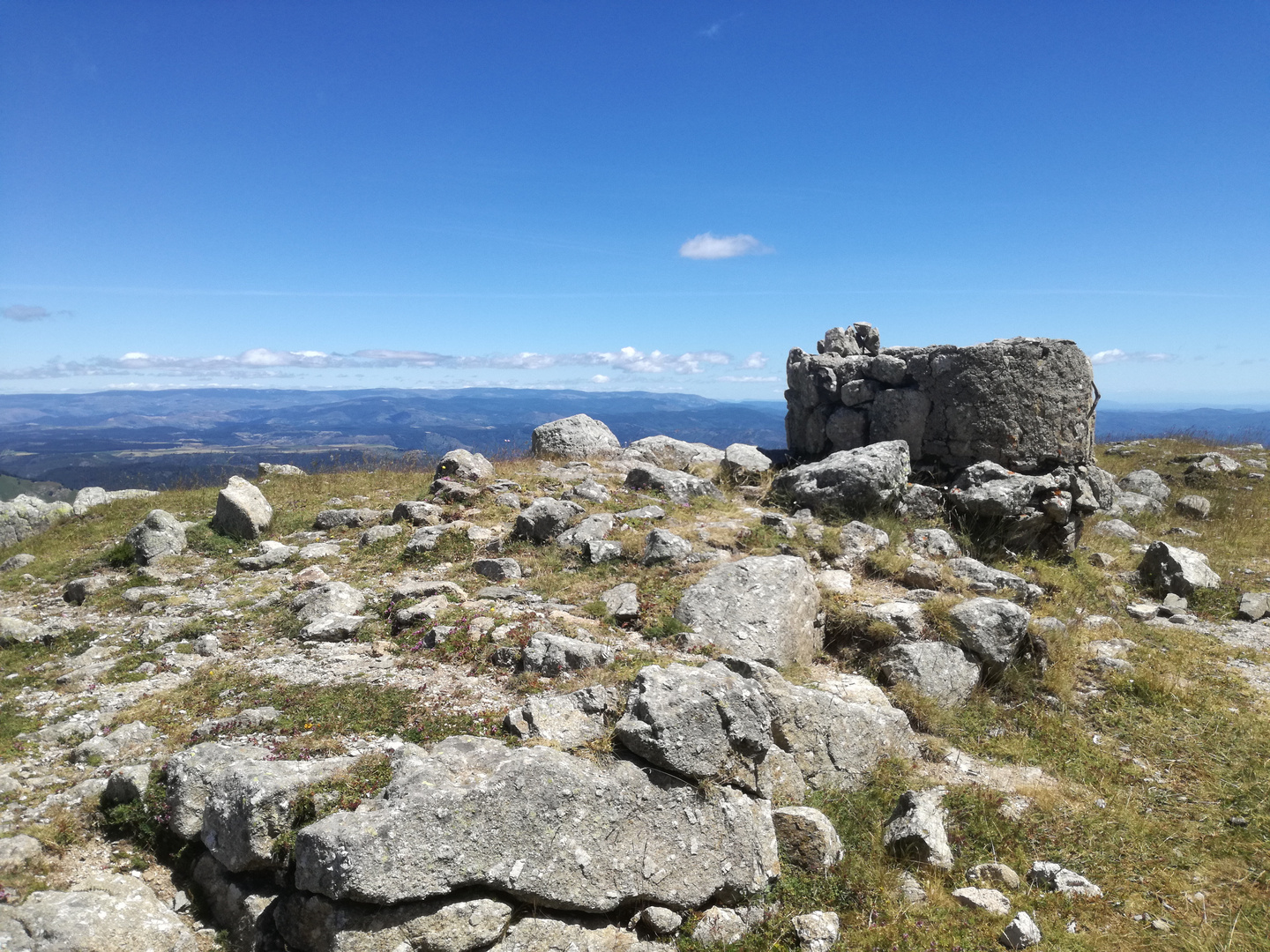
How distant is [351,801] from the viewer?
629 cm

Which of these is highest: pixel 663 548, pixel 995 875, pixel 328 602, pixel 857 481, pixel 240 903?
pixel 857 481

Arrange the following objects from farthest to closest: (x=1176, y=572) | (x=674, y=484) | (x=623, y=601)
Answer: (x=674, y=484), (x=1176, y=572), (x=623, y=601)

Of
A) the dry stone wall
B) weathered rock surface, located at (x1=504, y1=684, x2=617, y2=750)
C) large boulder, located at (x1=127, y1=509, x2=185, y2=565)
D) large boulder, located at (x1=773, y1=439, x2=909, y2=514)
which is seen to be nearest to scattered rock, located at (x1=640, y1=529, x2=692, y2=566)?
weathered rock surface, located at (x1=504, y1=684, x2=617, y2=750)

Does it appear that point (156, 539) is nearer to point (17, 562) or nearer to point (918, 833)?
point (17, 562)

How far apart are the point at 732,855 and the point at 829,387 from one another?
16219mm

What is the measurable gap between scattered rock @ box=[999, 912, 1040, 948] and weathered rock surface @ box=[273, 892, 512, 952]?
450 cm

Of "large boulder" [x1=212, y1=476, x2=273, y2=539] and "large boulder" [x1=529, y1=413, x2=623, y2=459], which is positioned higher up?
"large boulder" [x1=529, y1=413, x2=623, y2=459]

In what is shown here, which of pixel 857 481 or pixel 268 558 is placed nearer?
pixel 268 558

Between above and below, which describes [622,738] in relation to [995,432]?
below

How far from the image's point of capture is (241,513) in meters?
15.2

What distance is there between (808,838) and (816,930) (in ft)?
3.18

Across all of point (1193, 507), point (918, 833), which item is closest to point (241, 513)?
point (918, 833)

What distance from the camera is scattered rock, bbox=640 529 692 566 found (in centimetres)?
1277

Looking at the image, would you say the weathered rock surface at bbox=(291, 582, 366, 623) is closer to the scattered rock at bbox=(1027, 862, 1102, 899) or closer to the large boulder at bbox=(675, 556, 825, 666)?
the large boulder at bbox=(675, 556, 825, 666)
